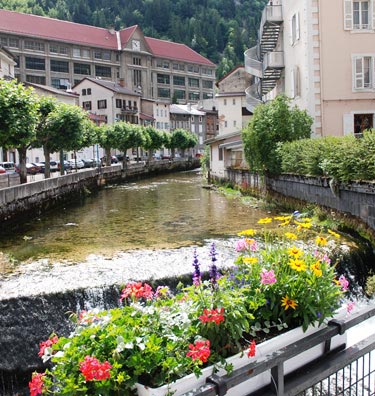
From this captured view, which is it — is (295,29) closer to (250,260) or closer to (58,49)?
(250,260)

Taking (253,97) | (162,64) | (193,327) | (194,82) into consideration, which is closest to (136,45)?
(162,64)

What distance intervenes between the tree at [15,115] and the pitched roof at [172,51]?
122329mm

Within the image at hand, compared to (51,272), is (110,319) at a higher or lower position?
higher

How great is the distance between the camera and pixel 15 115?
75.2ft

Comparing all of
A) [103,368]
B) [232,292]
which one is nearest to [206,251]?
[232,292]

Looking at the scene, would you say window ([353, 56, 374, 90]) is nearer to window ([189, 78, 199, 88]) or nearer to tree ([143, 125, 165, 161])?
tree ([143, 125, 165, 161])

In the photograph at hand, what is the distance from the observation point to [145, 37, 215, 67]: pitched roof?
144250mm

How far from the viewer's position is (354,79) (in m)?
29.3

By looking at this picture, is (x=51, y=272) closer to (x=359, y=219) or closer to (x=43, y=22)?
(x=359, y=219)

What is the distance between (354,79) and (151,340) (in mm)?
27884

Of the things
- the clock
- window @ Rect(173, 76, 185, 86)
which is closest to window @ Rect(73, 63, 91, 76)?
the clock

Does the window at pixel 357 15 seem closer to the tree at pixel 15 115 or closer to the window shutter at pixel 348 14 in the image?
the window shutter at pixel 348 14

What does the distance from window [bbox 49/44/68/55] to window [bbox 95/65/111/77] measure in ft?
29.2

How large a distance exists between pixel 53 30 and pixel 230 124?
62780mm
